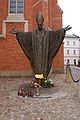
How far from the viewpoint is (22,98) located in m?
4.89

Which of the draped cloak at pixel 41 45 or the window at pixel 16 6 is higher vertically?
the window at pixel 16 6

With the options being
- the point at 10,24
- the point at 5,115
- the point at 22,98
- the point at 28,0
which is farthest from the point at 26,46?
the point at 28,0

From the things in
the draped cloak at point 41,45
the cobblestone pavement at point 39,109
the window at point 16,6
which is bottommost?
the cobblestone pavement at point 39,109

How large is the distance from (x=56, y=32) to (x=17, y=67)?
6.80 metres

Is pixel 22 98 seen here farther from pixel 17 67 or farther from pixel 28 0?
pixel 28 0

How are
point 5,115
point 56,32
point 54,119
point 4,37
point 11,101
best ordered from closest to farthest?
point 54,119, point 5,115, point 11,101, point 56,32, point 4,37

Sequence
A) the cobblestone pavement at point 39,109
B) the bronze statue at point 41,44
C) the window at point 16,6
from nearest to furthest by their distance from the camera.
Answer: the cobblestone pavement at point 39,109 → the bronze statue at point 41,44 → the window at point 16,6

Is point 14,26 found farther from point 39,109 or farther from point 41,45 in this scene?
point 39,109

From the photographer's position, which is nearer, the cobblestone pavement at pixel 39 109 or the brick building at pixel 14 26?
the cobblestone pavement at pixel 39 109

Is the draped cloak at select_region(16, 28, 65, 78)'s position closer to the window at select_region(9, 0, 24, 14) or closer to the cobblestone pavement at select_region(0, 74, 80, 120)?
the cobblestone pavement at select_region(0, 74, 80, 120)

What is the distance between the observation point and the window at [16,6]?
12.0 metres

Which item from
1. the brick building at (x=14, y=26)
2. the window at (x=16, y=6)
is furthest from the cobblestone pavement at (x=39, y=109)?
the window at (x=16, y=6)

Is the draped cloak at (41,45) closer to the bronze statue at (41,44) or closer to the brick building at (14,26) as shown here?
the bronze statue at (41,44)

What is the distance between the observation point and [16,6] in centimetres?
1214
